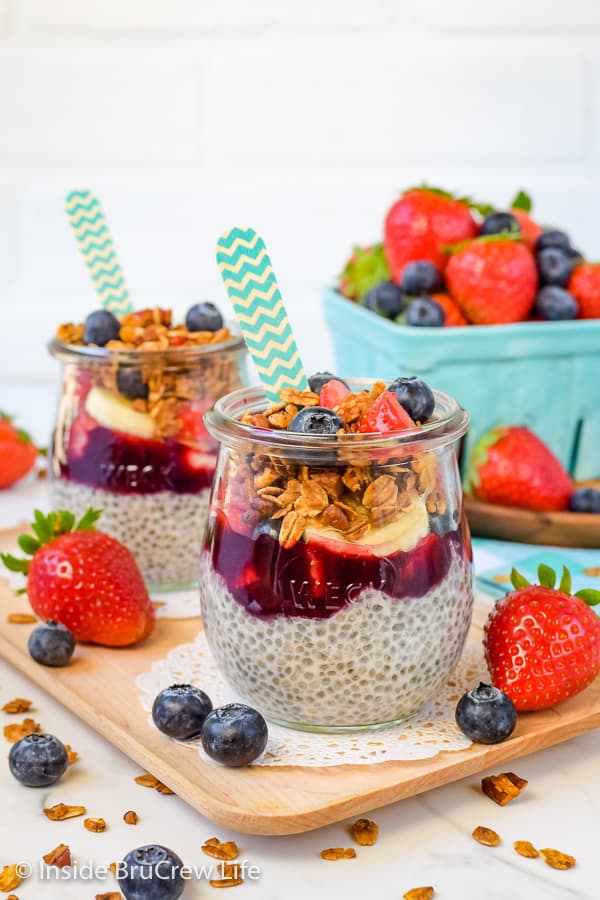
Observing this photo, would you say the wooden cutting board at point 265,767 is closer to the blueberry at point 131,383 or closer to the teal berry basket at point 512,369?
the blueberry at point 131,383

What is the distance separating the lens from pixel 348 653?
2.96 feet

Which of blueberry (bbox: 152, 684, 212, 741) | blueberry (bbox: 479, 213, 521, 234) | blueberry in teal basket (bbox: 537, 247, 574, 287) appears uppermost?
blueberry (bbox: 479, 213, 521, 234)

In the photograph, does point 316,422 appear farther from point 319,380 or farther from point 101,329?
point 101,329

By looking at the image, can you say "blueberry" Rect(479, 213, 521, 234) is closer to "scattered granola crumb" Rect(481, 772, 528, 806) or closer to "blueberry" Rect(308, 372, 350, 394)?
"blueberry" Rect(308, 372, 350, 394)

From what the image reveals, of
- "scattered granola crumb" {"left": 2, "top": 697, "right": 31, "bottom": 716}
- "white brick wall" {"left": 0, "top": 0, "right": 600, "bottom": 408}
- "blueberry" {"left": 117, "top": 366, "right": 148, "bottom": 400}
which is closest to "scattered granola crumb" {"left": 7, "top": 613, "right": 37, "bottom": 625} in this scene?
"scattered granola crumb" {"left": 2, "top": 697, "right": 31, "bottom": 716}

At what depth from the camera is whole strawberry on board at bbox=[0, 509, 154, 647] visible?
3.53ft

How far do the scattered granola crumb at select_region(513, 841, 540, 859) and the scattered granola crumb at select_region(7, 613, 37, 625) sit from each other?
0.53 m

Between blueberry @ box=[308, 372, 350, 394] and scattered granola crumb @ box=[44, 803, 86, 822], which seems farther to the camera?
blueberry @ box=[308, 372, 350, 394]

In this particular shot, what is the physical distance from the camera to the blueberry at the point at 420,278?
5.05 ft

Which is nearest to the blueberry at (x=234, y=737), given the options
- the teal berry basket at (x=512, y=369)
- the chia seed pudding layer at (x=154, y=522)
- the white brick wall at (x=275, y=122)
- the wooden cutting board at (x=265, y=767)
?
the wooden cutting board at (x=265, y=767)

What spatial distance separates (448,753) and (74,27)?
5.89ft

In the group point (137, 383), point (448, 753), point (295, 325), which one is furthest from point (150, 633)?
point (295, 325)

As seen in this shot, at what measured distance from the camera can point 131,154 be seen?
232 cm

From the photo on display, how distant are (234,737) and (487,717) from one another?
189 mm
